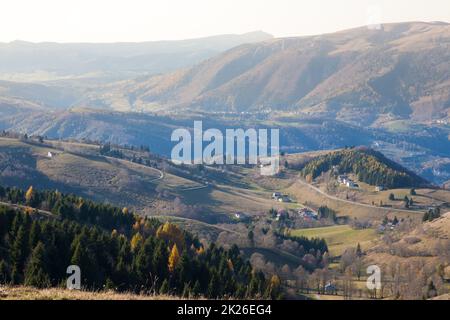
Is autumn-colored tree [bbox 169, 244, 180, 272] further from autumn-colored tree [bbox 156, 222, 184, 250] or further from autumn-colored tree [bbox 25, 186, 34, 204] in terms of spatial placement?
autumn-colored tree [bbox 25, 186, 34, 204]

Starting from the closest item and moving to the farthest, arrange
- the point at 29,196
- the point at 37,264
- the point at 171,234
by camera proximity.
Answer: the point at 37,264, the point at 29,196, the point at 171,234

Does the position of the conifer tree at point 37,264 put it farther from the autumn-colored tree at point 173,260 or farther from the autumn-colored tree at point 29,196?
the autumn-colored tree at point 29,196

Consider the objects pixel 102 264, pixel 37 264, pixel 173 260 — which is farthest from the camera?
pixel 173 260

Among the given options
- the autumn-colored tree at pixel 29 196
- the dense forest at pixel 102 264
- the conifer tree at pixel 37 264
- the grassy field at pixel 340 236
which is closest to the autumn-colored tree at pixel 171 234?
the autumn-colored tree at pixel 29 196

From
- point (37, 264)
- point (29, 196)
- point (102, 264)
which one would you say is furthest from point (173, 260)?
point (29, 196)

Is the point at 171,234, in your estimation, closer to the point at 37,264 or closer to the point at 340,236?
the point at 37,264

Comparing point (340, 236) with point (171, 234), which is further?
point (340, 236)

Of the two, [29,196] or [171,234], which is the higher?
[29,196]

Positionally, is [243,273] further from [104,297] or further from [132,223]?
[104,297]
